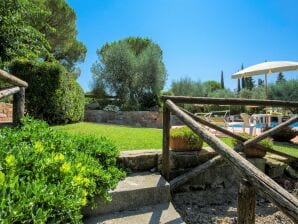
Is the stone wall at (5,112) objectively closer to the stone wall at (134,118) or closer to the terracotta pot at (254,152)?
the stone wall at (134,118)

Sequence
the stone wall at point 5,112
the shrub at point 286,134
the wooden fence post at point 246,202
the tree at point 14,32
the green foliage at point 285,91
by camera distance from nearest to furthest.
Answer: the wooden fence post at point 246,202, the tree at point 14,32, the shrub at point 286,134, the stone wall at point 5,112, the green foliage at point 285,91

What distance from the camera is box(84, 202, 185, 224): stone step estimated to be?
97.3 inches

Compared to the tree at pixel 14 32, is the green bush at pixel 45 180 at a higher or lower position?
lower

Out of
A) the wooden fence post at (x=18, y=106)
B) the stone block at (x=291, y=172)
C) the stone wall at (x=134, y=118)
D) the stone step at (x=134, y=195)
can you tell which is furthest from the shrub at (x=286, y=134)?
the wooden fence post at (x=18, y=106)

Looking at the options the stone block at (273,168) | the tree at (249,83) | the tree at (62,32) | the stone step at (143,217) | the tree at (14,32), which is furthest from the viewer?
the tree at (249,83)

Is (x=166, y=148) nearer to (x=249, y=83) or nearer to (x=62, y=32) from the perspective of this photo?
(x=62, y=32)

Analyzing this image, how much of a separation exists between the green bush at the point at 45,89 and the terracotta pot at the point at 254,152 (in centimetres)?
562

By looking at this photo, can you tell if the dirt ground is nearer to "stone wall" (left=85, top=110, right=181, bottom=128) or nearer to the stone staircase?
the stone staircase

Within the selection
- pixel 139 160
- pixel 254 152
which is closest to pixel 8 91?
pixel 139 160

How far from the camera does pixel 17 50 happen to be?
316 inches

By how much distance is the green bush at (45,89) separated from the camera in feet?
24.8

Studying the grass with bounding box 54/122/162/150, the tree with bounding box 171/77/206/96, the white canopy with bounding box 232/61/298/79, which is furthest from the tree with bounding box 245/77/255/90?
the grass with bounding box 54/122/162/150

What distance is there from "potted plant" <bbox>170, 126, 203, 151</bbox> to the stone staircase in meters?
0.97

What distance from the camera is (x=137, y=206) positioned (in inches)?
110
